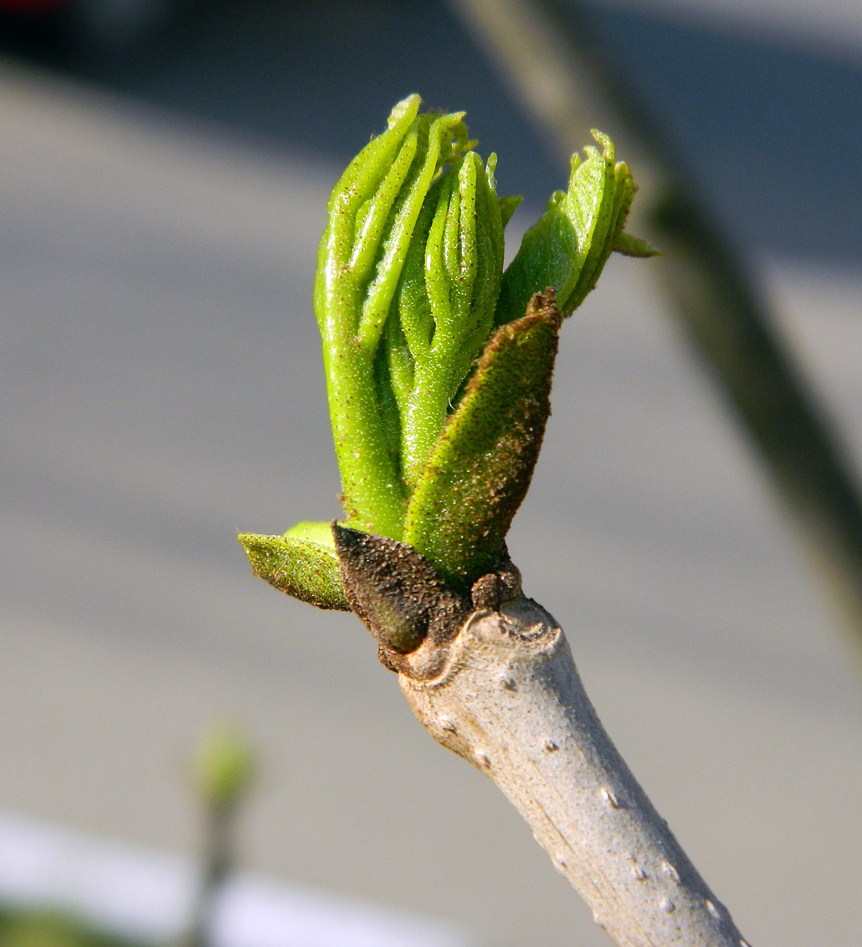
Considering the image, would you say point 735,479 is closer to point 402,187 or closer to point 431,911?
point 431,911

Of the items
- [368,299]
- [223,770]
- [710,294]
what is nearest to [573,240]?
[368,299]

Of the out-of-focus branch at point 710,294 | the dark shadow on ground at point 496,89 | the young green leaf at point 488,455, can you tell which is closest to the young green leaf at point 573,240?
the young green leaf at point 488,455

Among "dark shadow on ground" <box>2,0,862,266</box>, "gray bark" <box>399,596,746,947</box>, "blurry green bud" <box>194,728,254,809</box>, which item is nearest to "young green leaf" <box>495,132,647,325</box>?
"gray bark" <box>399,596,746,947</box>

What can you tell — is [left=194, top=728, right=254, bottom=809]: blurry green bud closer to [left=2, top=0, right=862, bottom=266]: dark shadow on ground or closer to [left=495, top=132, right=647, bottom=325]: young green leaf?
[left=495, top=132, right=647, bottom=325]: young green leaf

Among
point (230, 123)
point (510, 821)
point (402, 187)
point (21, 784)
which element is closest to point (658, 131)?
point (402, 187)

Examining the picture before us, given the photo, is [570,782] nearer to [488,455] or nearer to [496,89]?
[488,455]

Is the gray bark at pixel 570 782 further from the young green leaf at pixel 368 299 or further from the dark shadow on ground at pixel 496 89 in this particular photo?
the dark shadow on ground at pixel 496 89
